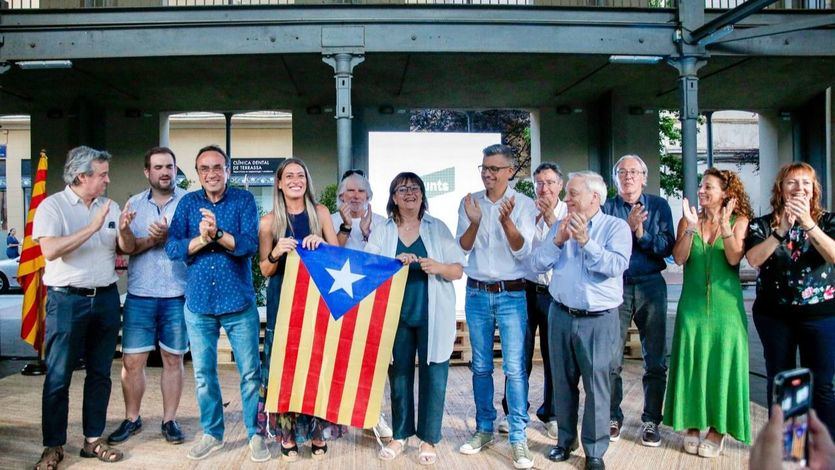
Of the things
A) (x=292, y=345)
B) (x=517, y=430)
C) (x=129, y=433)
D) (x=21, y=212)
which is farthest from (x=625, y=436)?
(x=21, y=212)

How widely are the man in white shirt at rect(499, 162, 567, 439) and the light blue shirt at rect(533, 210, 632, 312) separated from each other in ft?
1.33

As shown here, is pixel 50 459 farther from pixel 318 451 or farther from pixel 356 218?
pixel 356 218

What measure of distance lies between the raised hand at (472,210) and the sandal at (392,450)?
1.44 meters

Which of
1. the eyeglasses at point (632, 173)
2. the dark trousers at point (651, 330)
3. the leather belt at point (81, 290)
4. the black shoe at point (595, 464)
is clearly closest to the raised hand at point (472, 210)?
the eyeglasses at point (632, 173)

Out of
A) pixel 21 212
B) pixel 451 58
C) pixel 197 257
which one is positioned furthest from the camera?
pixel 21 212

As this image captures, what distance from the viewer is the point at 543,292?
15.8 feet

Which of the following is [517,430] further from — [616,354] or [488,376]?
[616,354]

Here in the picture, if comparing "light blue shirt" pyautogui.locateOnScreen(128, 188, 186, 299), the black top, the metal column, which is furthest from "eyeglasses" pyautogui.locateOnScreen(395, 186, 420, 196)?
the metal column

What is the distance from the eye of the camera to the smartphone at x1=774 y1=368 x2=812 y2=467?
1.17 meters

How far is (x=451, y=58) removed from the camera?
1084 centimetres

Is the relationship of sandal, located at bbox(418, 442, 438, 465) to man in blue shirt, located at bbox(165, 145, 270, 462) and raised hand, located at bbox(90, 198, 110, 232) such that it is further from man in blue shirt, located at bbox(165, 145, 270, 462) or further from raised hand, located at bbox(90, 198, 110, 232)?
raised hand, located at bbox(90, 198, 110, 232)

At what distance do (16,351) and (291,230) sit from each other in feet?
18.9

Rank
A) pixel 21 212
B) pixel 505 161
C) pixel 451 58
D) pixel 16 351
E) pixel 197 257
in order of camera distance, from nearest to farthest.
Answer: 1. pixel 197 257
2. pixel 505 161
3. pixel 16 351
4. pixel 451 58
5. pixel 21 212

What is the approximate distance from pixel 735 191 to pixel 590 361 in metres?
1.40
